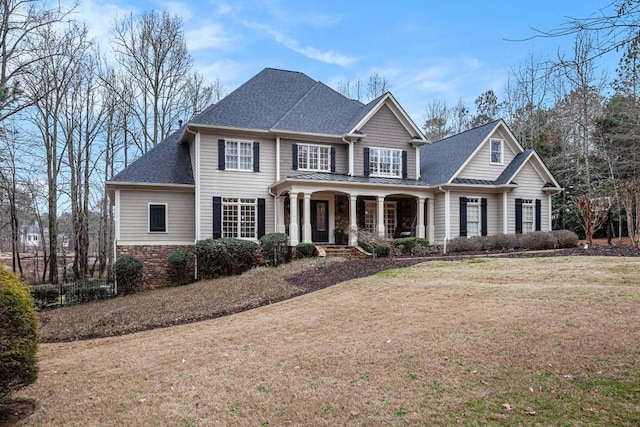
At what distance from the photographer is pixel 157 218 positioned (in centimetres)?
1752

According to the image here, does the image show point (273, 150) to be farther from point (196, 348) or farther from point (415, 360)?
point (415, 360)

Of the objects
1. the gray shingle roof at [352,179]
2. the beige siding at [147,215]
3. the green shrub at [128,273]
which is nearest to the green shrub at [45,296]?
the green shrub at [128,273]

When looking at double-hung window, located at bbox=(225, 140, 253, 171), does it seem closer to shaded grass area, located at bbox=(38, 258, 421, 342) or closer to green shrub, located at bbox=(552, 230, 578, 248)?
shaded grass area, located at bbox=(38, 258, 421, 342)

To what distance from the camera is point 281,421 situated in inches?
167

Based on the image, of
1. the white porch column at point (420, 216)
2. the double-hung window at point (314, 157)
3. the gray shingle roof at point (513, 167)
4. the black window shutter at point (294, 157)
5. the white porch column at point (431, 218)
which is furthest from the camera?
the gray shingle roof at point (513, 167)

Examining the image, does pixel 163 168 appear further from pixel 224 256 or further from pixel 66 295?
pixel 66 295

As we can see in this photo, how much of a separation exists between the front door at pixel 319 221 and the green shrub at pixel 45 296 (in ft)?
34.0

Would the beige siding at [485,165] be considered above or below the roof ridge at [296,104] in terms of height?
below

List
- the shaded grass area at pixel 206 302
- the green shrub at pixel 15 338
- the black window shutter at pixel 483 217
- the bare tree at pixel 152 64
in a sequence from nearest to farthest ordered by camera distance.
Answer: the green shrub at pixel 15 338, the shaded grass area at pixel 206 302, the black window shutter at pixel 483 217, the bare tree at pixel 152 64

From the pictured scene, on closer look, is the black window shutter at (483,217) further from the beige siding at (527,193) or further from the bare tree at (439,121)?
the bare tree at (439,121)

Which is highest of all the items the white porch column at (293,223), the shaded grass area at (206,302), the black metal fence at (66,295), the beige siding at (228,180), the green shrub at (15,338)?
the beige siding at (228,180)

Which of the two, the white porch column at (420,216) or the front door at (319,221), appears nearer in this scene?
the front door at (319,221)

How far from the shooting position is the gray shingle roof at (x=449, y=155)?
2034 cm

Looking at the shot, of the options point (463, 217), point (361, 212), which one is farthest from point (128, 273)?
point (463, 217)
